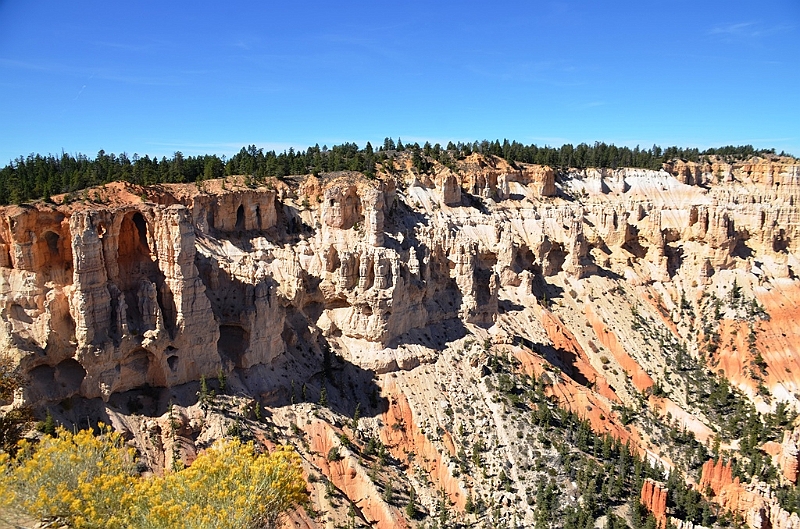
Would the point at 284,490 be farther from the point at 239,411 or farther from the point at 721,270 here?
the point at 721,270

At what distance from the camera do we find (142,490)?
811 inches

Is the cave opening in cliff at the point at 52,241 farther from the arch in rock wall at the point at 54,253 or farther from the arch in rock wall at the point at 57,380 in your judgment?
the arch in rock wall at the point at 57,380

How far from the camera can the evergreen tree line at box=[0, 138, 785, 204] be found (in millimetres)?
45497

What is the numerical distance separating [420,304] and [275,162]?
2512cm

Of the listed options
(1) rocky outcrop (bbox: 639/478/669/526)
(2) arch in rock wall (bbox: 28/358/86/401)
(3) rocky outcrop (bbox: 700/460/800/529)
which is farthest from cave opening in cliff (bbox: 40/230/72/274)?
(3) rocky outcrop (bbox: 700/460/800/529)

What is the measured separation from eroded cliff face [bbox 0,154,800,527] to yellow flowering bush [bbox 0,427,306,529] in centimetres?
1496

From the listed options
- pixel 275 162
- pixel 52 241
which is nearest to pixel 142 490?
pixel 52 241

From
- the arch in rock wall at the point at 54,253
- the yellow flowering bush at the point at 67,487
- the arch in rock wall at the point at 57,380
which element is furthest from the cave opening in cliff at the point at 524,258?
the yellow flowering bush at the point at 67,487

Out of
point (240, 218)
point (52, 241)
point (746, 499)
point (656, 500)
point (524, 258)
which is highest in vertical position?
point (240, 218)

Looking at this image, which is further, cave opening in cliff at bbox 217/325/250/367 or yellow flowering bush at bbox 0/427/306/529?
cave opening in cliff at bbox 217/325/250/367

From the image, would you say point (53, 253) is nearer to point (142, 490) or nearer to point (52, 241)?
point (52, 241)

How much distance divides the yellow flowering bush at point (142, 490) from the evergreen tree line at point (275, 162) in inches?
865

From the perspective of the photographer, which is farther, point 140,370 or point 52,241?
point 140,370

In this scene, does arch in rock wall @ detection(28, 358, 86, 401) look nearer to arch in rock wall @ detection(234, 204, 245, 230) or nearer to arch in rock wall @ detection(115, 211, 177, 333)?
arch in rock wall @ detection(115, 211, 177, 333)
